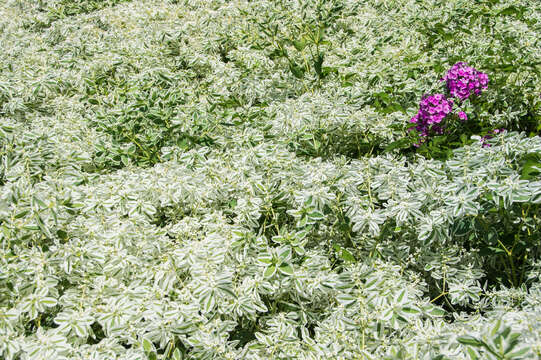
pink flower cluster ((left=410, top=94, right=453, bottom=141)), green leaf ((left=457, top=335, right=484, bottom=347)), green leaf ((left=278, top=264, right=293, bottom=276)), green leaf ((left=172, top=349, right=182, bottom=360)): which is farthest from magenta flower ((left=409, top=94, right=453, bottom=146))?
green leaf ((left=172, top=349, right=182, bottom=360))

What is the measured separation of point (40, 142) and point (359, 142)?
1.87 m

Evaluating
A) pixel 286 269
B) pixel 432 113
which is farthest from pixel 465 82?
pixel 286 269

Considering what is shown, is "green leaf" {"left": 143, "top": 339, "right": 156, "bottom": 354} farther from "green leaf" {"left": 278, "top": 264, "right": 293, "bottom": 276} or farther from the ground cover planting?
"green leaf" {"left": 278, "top": 264, "right": 293, "bottom": 276}

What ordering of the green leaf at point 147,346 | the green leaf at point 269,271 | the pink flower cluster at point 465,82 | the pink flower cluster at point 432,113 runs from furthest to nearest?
the pink flower cluster at point 465,82
the pink flower cluster at point 432,113
the green leaf at point 269,271
the green leaf at point 147,346

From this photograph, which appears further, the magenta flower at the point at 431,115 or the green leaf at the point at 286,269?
the magenta flower at the point at 431,115

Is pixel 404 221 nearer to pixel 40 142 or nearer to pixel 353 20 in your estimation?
pixel 40 142

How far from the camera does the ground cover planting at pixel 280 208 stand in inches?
67.4

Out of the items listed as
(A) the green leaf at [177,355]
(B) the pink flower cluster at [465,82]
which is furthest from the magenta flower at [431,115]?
(A) the green leaf at [177,355]

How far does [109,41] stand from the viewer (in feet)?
14.2

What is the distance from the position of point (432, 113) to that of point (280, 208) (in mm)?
1002

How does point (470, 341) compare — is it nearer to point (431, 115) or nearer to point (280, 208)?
point (280, 208)

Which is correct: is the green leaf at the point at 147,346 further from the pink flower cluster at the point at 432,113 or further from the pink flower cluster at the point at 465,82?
the pink flower cluster at the point at 465,82

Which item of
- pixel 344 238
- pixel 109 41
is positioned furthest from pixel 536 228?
pixel 109 41

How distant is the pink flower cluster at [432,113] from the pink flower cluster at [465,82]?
119 millimetres
